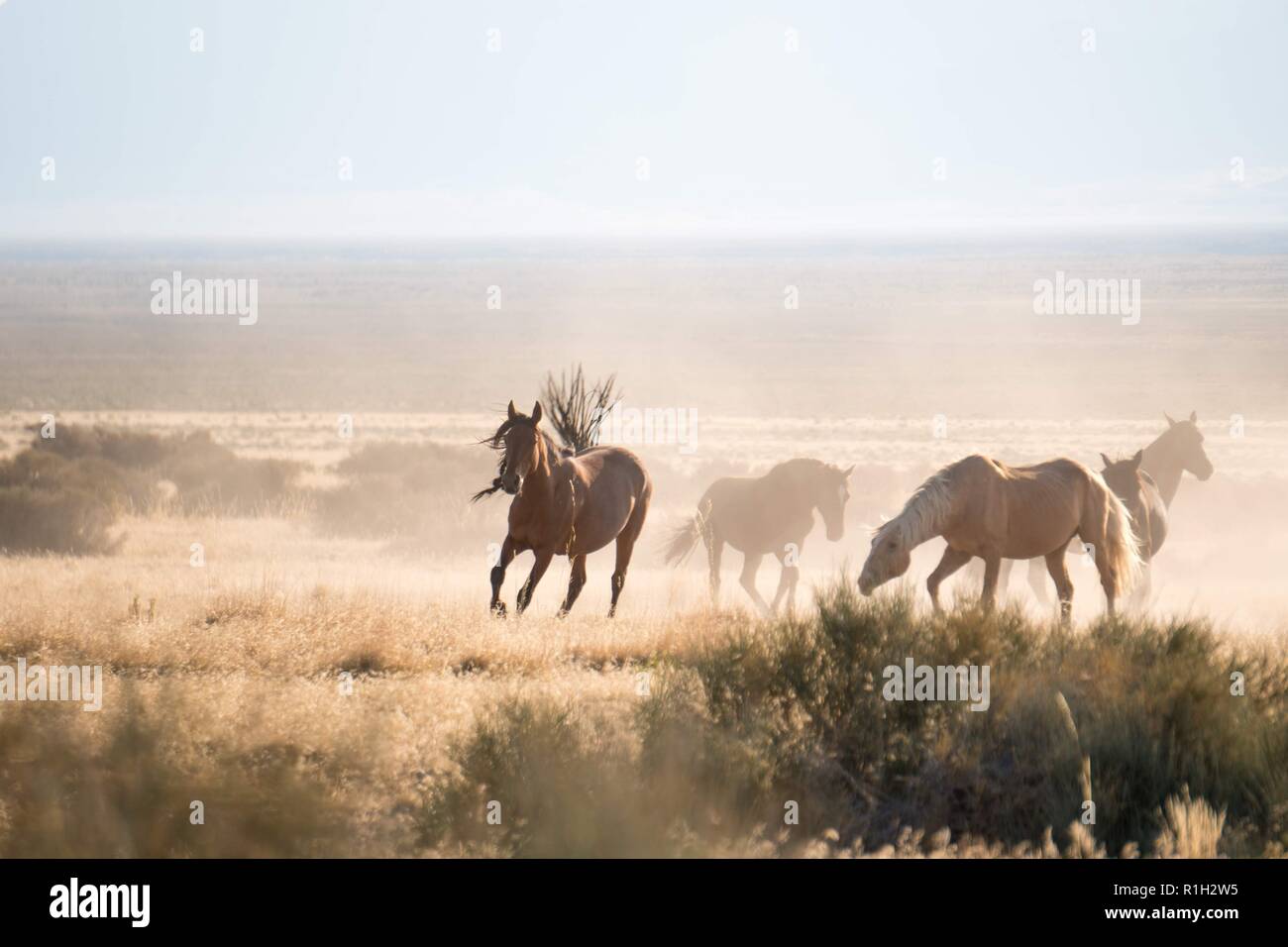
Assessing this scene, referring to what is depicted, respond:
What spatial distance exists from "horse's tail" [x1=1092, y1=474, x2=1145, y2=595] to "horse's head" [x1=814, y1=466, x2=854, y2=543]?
6266 mm

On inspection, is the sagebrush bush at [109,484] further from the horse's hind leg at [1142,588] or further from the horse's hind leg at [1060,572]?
the horse's hind leg at [1060,572]

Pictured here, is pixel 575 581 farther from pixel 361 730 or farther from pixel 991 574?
pixel 361 730

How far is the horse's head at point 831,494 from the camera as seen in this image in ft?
60.4

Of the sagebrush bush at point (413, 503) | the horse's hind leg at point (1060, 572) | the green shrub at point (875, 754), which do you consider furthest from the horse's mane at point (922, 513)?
the sagebrush bush at point (413, 503)

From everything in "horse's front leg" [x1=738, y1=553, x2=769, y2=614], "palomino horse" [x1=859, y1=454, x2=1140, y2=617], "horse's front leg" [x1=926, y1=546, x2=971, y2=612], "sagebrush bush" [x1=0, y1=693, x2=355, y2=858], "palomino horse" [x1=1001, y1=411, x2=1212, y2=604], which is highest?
"palomino horse" [x1=1001, y1=411, x2=1212, y2=604]

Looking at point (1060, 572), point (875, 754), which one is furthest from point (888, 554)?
point (875, 754)

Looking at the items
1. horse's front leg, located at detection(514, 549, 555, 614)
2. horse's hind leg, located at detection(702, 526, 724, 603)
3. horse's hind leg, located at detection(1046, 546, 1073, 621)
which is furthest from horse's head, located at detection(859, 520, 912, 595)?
horse's hind leg, located at detection(702, 526, 724, 603)

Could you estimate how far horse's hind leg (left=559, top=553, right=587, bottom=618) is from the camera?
42.7ft

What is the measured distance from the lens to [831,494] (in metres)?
18.6

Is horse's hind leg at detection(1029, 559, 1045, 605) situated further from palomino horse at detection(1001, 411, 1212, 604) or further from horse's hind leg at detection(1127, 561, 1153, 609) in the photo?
horse's hind leg at detection(1127, 561, 1153, 609)

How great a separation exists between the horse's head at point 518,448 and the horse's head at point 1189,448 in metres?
10.9
